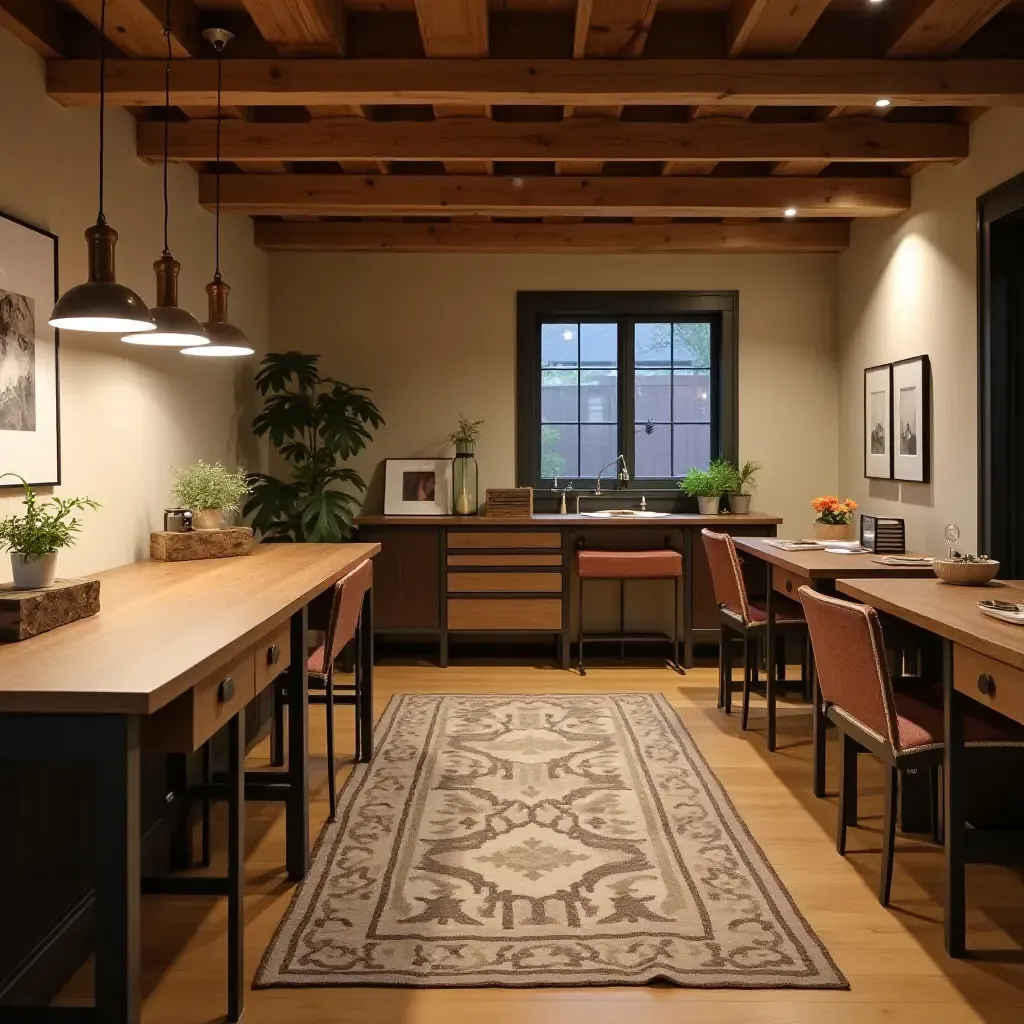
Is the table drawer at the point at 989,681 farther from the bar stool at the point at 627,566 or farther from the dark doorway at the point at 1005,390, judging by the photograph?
the bar stool at the point at 627,566

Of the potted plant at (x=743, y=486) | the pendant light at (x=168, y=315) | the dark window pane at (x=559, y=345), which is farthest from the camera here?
the dark window pane at (x=559, y=345)

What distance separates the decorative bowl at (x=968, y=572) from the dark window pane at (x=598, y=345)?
3516mm

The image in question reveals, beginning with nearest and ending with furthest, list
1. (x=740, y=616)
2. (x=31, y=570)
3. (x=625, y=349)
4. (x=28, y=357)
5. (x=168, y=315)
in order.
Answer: (x=31, y=570) → (x=168, y=315) → (x=28, y=357) → (x=740, y=616) → (x=625, y=349)

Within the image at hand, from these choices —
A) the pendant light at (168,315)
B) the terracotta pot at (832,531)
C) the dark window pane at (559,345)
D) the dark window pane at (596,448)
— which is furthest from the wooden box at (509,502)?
the pendant light at (168,315)

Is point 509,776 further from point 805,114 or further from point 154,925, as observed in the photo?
point 805,114

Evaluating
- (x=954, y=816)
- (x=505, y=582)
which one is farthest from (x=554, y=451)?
(x=954, y=816)

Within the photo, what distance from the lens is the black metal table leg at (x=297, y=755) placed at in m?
2.78

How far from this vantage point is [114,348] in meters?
3.80

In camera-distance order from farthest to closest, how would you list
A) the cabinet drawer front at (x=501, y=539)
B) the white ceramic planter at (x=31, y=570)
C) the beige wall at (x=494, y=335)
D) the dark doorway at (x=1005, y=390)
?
the beige wall at (x=494, y=335), the cabinet drawer front at (x=501, y=539), the dark doorway at (x=1005, y=390), the white ceramic planter at (x=31, y=570)

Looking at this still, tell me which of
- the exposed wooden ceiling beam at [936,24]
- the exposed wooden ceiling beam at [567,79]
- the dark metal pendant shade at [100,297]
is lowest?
the dark metal pendant shade at [100,297]

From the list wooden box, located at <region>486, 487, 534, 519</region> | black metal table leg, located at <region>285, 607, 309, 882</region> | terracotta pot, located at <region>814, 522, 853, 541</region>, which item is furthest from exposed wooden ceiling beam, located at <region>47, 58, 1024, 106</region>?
wooden box, located at <region>486, 487, 534, 519</region>

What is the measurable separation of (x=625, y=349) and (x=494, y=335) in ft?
2.85

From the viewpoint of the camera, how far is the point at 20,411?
10.1ft

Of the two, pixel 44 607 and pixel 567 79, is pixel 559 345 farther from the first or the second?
pixel 44 607
